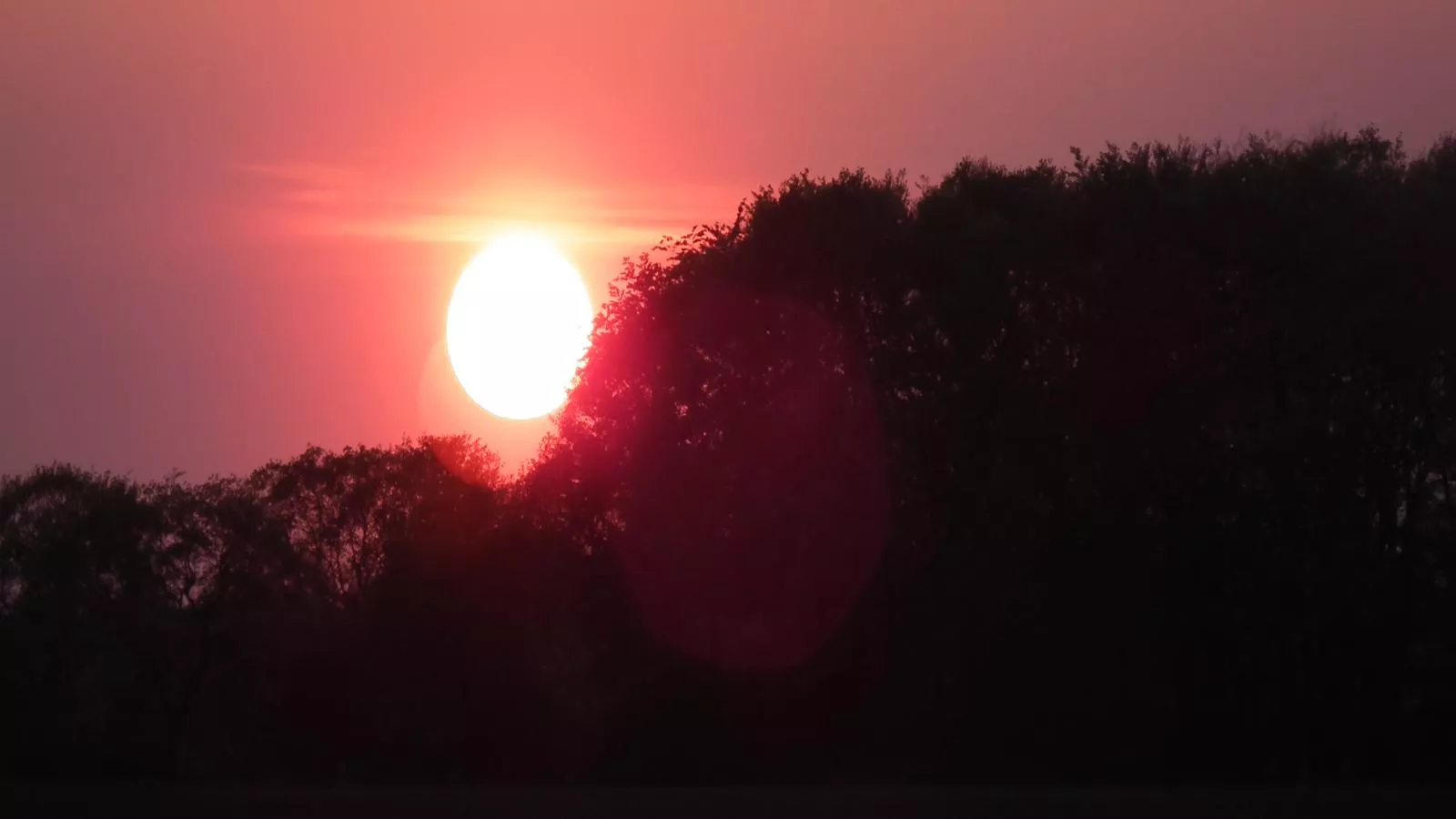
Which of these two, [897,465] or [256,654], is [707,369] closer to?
[897,465]

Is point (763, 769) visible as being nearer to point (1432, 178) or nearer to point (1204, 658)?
point (1204, 658)

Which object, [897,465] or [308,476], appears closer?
[897,465]

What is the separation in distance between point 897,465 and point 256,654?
16184 mm

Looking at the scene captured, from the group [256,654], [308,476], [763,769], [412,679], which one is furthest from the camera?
[308,476]

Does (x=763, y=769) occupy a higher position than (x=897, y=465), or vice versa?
(x=897, y=465)

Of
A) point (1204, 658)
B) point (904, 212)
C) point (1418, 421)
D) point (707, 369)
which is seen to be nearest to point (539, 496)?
point (707, 369)

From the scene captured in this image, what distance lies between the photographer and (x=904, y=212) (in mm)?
32719

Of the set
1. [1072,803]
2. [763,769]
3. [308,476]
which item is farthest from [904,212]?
[308,476]

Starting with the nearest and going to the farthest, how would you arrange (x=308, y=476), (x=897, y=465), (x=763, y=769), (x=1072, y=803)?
(x=1072, y=803)
(x=763, y=769)
(x=897, y=465)
(x=308, y=476)

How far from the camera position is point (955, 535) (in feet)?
94.6

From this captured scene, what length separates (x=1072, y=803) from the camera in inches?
663

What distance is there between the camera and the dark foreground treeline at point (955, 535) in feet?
92.6

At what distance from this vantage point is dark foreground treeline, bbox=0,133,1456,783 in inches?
1112

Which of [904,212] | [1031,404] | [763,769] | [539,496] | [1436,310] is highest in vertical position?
[904,212]
